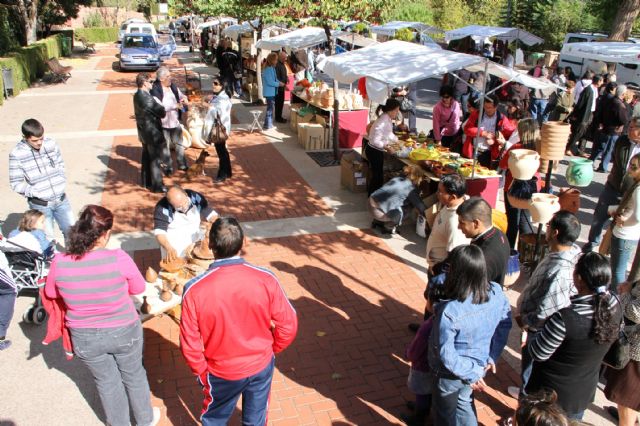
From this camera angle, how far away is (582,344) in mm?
3098

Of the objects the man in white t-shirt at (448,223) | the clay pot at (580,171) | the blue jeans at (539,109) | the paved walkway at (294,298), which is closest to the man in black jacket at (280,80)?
the paved walkway at (294,298)

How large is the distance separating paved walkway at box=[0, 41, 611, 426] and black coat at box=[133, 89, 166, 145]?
1.05m

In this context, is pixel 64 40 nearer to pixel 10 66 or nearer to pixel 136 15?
pixel 10 66

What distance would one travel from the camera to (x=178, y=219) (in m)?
5.12

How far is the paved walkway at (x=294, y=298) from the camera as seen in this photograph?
4.34 meters

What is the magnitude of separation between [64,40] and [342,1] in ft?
97.3

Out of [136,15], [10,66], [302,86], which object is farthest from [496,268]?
[136,15]

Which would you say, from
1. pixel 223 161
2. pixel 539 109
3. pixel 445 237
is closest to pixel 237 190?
pixel 223 161

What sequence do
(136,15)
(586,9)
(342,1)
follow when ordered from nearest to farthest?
(342,1)
(586,9)
(136,15)

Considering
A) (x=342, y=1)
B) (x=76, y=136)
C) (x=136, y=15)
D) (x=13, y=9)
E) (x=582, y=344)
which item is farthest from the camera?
(x=136, y=15)

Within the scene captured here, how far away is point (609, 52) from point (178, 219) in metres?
15.2

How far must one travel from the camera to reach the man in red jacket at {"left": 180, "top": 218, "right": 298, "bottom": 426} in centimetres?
288

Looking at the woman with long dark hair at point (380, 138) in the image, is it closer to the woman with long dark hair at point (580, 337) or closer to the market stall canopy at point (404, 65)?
the market stall canopy at point (404, 65)

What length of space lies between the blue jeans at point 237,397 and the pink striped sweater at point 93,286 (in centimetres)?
82
